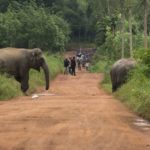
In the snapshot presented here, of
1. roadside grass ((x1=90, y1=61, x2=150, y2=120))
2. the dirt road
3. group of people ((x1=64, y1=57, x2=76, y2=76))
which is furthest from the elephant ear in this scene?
group of people ((x1=64, y1=57, x2=76, y2=76))

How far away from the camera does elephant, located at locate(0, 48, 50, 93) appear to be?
2583cm

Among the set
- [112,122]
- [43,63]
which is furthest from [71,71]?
[112,122]

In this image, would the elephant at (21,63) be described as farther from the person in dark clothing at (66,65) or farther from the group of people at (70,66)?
the person in dark clothing at (66,65)

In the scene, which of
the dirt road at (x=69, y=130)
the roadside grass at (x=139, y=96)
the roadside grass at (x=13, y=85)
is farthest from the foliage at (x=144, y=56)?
the roadside grass at (x=13, y=85)

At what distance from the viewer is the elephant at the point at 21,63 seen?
25831 millimetres

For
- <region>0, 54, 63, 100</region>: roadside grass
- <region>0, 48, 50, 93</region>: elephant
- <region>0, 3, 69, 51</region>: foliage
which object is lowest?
<region>0, 54, 63, 100</region>: roadside grass

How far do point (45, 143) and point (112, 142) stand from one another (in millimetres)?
1058

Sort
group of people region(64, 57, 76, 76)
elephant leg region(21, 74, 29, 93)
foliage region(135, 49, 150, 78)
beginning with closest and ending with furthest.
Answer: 1. foliage region(135, 49, 150, 78)
2. elephant leg region(21, 74, 29, 93)
3. group of people region(64, 57, 76, 76)

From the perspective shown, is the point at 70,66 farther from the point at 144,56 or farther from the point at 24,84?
the point at 144,56

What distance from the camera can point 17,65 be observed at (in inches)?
1040

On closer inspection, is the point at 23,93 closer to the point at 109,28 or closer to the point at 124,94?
the point at 124,94

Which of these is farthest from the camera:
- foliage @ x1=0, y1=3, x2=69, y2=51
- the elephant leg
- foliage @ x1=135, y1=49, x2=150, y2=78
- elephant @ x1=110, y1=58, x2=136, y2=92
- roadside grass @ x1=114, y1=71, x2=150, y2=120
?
foliage @ x1=0, y1=3, x2=69, y2=51

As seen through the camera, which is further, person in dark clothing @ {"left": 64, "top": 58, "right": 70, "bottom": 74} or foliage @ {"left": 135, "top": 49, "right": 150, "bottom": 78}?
person in dark clothing @ {"left": 64, "top": 58, "right": 70, "bottom": 74}

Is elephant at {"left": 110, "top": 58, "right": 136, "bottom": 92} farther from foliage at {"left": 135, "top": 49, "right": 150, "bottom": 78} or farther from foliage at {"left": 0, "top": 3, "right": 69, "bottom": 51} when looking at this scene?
foliage at {"left": 0, "top": 3, "right": 69, "bottom": 51}
